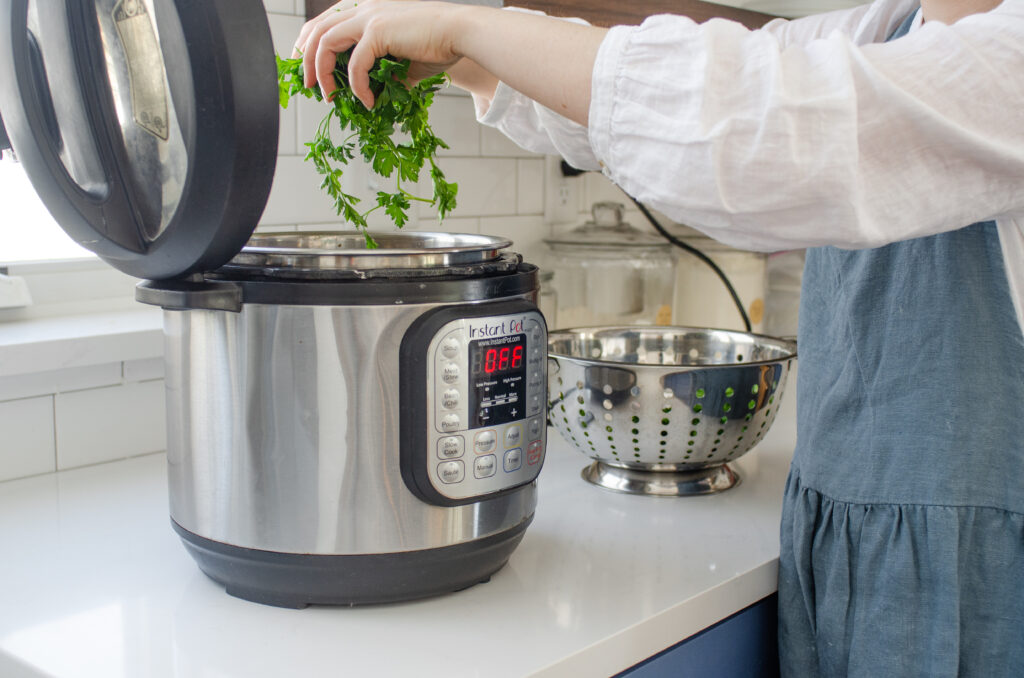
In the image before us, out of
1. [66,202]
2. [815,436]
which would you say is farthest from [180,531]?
[815,436]

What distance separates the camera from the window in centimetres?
115

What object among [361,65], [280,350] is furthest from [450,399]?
[361,65]

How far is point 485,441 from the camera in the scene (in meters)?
0.73

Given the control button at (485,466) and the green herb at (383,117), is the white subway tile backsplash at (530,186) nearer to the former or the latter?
the green herb at (383,117)

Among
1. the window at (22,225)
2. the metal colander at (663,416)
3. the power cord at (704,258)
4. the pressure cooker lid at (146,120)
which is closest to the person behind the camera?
the pressure cooker lid at (146,120)

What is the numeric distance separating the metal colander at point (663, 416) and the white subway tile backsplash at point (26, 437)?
1.71 feet

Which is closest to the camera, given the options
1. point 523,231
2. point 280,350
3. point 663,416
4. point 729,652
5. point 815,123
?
point 815,123

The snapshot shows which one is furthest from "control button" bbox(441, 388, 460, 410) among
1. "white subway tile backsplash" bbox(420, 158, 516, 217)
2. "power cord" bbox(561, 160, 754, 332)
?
"power cord" bbox(561, 160, 754, 332)

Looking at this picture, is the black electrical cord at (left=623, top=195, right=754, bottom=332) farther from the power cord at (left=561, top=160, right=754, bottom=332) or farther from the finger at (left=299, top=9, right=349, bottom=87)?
the finger at (left=299, top=9, right=349, bottom=87)

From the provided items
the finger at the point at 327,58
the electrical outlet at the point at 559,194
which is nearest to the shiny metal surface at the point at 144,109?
the finger at the point at 327,58

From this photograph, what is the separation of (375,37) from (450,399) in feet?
0.82

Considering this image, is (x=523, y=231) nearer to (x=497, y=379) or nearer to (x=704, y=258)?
(x=704, y=258)

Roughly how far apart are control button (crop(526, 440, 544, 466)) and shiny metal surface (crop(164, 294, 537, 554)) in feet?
0.25

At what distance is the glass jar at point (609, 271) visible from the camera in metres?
1.56
